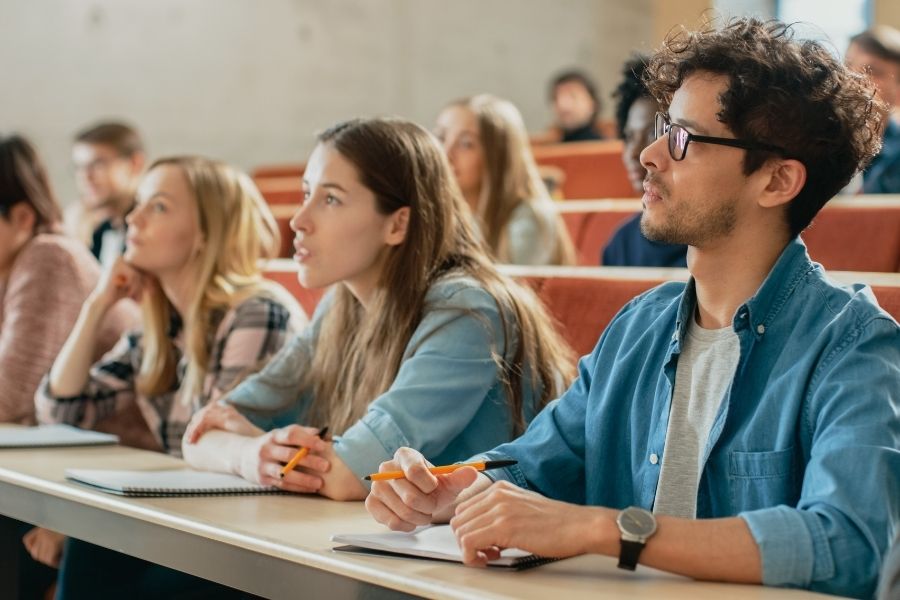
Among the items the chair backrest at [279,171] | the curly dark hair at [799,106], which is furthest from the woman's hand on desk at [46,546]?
the chair backrest at [279,171]

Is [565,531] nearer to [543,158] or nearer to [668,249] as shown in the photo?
[668,249]

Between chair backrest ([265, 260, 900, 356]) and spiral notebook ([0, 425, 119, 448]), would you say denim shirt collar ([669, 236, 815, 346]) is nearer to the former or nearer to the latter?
chair backrest ([265, 260, 900, 356])

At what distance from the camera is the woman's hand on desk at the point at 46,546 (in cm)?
243

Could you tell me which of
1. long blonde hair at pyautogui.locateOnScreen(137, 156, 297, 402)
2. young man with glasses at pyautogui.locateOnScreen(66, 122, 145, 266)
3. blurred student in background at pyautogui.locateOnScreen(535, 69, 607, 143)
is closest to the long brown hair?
long blonde hair at pyautogui.locateOnScreen(137, 156, 297, 402)

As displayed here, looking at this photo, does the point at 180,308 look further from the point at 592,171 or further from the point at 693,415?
the point at 592,171

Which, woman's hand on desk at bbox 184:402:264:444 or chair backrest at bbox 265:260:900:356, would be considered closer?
woman's hand on desk at bbox 184:402:264:444

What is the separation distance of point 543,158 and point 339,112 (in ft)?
7.17

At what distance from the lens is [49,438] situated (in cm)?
231

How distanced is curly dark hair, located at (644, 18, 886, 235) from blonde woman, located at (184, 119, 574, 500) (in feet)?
2.01

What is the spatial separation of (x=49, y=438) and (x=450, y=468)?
105cm

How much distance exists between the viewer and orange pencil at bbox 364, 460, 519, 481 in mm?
1501

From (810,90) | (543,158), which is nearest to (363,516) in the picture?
(810,90)

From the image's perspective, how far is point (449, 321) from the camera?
6.53 ft

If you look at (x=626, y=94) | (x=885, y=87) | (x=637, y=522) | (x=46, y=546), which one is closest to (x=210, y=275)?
(x=46, y=546)
